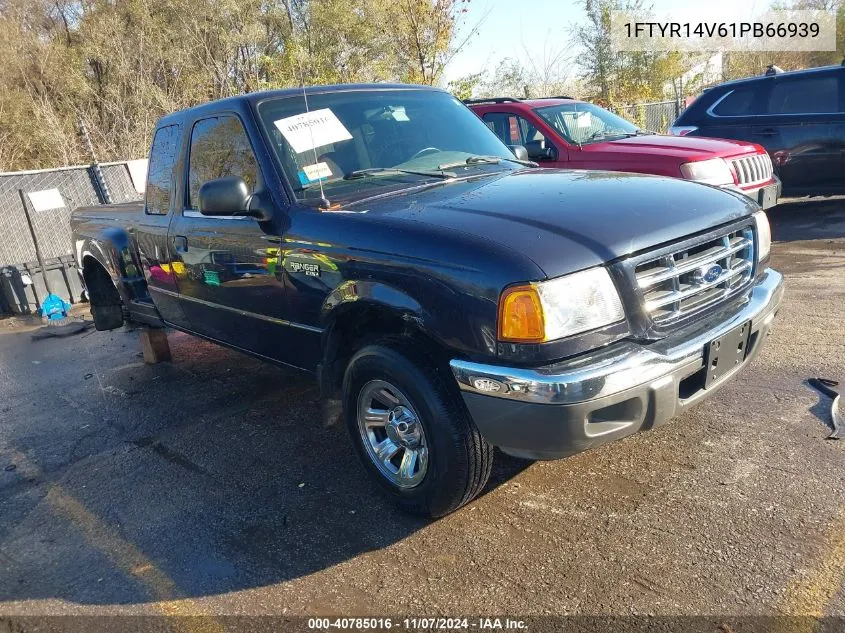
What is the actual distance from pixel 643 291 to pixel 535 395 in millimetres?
636

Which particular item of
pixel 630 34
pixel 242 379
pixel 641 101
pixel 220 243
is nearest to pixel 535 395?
pixel 220 243

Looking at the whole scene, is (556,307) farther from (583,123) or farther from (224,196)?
(583,123)

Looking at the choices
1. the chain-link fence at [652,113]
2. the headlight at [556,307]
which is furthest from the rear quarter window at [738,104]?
the headlight at [556,307]

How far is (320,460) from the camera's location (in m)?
3.79

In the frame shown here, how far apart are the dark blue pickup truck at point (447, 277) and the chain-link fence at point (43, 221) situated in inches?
217

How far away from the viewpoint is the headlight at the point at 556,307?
7.92 ft

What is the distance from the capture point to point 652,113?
18328mm

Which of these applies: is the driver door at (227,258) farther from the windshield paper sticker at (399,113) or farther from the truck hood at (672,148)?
the truck hood at (672,148)

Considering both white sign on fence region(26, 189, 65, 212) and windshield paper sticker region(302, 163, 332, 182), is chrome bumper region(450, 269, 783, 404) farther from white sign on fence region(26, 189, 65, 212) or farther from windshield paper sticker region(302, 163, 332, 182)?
→ white sign on fence region(26, 189, 65, 212)

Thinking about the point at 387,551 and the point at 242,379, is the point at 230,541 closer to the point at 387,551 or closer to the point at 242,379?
the point at 387,551

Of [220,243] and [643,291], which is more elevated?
[220,243]

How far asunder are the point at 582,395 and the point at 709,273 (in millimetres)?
A: 977

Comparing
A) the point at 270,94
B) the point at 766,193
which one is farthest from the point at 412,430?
the point at 766,193

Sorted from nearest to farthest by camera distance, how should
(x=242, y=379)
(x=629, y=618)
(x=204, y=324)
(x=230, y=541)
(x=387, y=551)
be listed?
(x=629, y=618), (x=387, y=551), (x=230, y=541), (x=204, y=324), (x=242, y=379)
